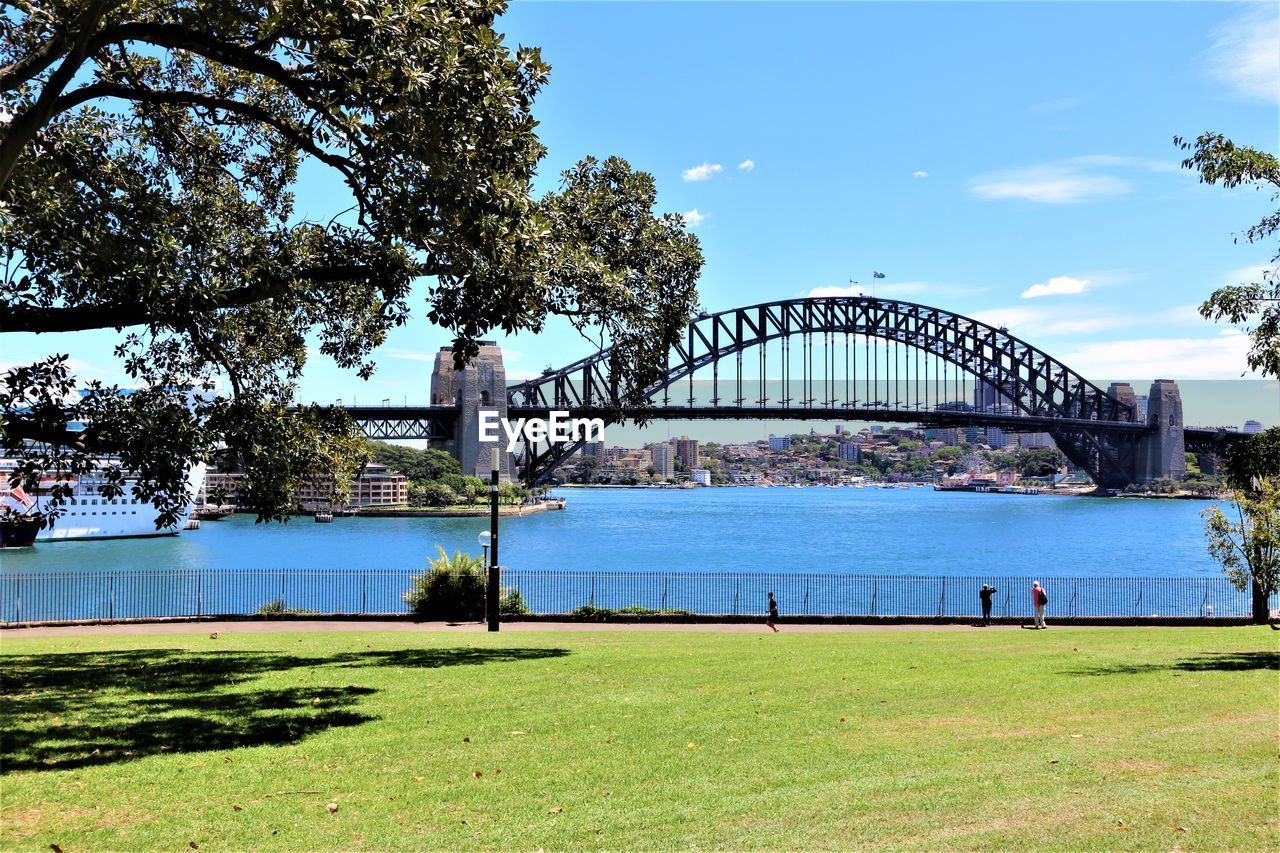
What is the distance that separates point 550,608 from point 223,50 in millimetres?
28180

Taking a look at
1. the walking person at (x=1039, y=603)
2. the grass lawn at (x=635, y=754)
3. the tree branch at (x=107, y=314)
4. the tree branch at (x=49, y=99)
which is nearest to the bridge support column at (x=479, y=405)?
the walking person at (x=1039, y=603)

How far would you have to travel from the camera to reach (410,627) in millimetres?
23219

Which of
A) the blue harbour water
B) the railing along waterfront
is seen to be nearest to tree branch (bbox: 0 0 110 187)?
the blue harbour water

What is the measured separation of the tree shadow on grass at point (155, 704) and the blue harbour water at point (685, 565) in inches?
477

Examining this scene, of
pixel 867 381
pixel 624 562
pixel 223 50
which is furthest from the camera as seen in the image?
pixel 867 381

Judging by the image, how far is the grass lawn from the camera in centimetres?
661

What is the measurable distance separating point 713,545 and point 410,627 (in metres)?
51.8

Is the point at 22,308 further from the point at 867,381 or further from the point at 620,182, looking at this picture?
the point at 867,381

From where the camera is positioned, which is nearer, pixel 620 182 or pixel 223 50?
pixel 223 50

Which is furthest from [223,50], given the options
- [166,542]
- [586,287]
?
[166,542]

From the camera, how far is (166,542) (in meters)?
79.2

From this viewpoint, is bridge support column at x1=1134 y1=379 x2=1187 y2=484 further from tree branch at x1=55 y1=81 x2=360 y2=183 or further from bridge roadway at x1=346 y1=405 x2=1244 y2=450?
tree branch at x1=55 y1=81 x2=360 y2=183

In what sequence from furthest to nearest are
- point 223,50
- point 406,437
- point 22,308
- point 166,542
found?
1. point 406,437
2. point 166,542
3. point 22,308
4. point 223,50

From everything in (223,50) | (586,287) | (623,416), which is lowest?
(623,416)
